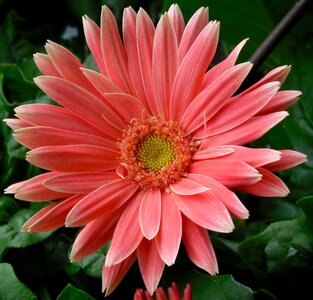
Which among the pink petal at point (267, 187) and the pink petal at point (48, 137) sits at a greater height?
the pink petal at point (48, 137)

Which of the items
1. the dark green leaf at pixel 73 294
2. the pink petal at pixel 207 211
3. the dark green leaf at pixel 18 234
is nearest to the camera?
the pink petal at pixel 207 211

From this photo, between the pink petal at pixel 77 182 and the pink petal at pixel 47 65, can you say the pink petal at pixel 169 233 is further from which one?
the pink petal at pixel 47 65

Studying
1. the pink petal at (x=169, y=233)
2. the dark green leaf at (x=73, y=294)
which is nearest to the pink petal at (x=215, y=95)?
the pink petal at (x=169, y=233)

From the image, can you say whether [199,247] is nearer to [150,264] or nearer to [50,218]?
[150,264]

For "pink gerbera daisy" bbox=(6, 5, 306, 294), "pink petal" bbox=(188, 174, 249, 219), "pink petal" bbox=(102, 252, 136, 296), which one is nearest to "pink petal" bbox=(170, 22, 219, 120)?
"pink gerbera daisy" bbox=(6, 5, 306, 294)

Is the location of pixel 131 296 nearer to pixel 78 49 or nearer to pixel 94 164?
pixel 94 164

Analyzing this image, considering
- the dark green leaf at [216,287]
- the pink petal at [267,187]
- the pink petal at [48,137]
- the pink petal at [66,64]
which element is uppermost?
the pink petal at [66,64]

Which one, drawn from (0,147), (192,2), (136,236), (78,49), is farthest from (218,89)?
(78,49)
